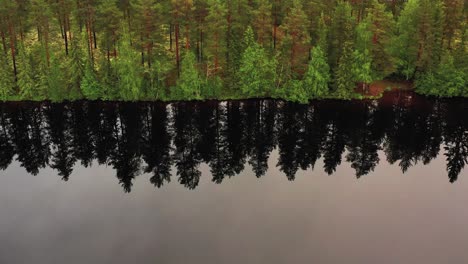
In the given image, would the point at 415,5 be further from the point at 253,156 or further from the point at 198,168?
the point at 198,168

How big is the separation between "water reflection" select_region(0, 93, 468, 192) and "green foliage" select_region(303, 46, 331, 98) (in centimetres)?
228

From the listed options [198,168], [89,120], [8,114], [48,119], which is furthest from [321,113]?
[8,114]

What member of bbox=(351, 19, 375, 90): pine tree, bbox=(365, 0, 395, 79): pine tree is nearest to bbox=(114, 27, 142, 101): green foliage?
bbox=(351, 19, 375, 90): pine tree

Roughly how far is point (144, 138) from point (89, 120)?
1052 centimetres

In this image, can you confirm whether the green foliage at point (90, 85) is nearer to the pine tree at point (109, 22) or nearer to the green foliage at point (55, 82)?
the green foliage at point (55, 82)

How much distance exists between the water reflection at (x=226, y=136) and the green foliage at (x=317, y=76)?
2.28 m

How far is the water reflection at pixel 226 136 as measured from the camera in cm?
5641

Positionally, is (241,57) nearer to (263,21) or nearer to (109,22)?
(263,21)

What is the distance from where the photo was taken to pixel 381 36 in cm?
7644

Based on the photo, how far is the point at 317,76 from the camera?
238ft

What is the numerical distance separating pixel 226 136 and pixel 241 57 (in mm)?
19088

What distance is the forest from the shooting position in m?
73.1

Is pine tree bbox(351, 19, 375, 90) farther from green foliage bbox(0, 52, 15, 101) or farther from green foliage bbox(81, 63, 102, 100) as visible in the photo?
green foliage bbox(0, 52, 15, 101)

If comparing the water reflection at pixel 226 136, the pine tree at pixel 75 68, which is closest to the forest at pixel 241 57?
the pine tree at pixel 75 68
